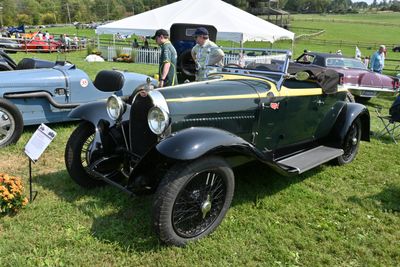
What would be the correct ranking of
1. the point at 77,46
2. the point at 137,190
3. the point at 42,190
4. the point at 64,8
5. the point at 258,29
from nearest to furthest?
the point at 137,190 → the point at 42,190 → the point at 258,29 → the point at 77,46 → the point at 64,8

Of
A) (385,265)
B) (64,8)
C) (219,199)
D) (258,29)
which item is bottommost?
(385,265)

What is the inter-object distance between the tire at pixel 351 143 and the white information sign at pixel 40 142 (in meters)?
3.92

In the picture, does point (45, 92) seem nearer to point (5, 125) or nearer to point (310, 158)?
point (5, 125)

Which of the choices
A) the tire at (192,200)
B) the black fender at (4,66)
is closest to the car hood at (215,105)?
the tire at (192,200)

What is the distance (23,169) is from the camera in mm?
Answer: 4504

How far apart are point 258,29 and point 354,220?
12.8 m

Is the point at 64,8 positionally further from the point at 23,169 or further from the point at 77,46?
the point at 23,169

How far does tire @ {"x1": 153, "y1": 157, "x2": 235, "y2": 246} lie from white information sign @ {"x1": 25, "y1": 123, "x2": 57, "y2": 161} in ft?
4.44

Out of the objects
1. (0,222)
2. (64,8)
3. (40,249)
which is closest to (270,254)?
(40,249)

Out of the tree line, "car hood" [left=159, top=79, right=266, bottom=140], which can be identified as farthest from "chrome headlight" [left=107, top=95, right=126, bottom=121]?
the tree line

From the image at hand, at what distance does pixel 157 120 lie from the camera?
320 centimetres

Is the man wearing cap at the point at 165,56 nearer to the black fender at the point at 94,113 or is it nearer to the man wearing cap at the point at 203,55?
the man wearing cap at the point at 203,55

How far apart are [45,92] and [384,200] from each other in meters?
5.14

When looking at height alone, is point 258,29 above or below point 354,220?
above
